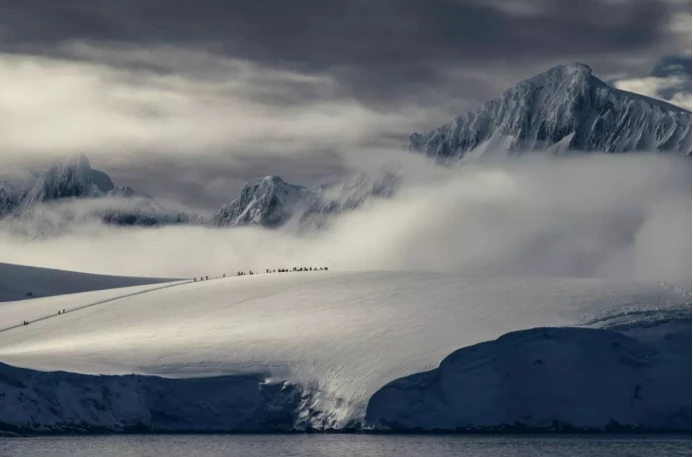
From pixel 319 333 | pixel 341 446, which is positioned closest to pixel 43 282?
pixel 319 333

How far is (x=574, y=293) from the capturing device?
250ft

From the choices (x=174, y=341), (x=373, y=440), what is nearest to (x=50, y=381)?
(x=174, y=341)

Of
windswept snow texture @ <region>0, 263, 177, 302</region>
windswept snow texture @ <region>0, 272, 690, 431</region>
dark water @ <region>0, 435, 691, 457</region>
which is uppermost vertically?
windswept snow texture @ <region>0, 263, 177, 302</region>

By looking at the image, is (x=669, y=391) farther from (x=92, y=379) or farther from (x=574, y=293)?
(x=92, y=379)

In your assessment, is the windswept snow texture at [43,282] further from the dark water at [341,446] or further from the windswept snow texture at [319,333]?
the dark water at [341,446]

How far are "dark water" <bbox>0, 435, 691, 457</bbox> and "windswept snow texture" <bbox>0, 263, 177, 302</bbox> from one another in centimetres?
5249

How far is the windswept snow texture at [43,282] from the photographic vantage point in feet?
389

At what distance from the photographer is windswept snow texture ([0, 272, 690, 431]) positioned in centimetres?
6812

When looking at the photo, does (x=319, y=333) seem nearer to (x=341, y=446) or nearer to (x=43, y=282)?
(x=341, y=446)

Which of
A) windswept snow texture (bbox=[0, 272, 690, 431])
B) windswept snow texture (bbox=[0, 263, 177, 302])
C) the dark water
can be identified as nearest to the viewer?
the dark water

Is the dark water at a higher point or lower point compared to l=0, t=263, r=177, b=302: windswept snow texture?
lower

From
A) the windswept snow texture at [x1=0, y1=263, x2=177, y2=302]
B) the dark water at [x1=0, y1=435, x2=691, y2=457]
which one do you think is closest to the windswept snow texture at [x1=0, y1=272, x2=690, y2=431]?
the dark water at [x1=0, y1=435, x2=691, y2=457]

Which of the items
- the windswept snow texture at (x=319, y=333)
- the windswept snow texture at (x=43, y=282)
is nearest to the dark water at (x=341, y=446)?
the windswept snow texture at (x=319, y=333)

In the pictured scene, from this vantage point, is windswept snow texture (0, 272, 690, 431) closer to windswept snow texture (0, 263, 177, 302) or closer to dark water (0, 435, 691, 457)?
dark water (0, 435, 691, 457)
